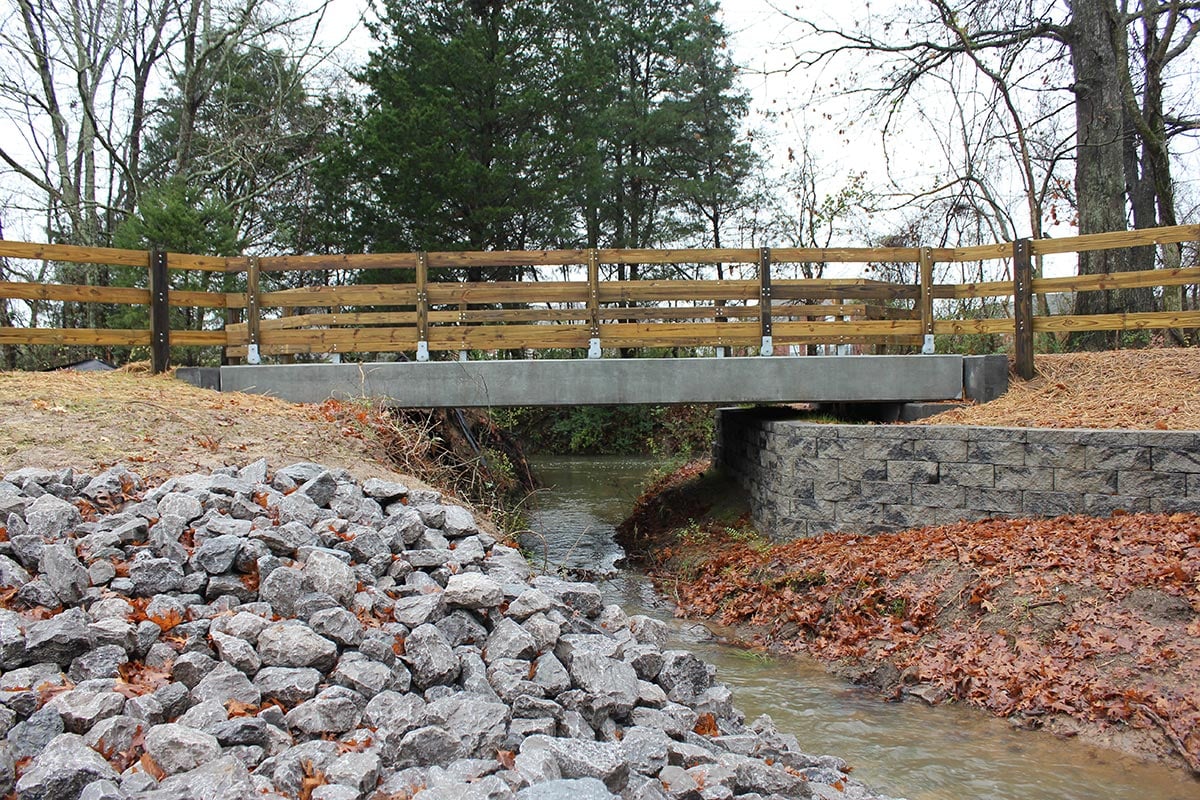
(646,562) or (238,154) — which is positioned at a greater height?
(238,154)

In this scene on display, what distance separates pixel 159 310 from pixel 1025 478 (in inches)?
344

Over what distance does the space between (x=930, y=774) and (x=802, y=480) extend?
4090mm

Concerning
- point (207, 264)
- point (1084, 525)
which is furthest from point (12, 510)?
point (1084, 525)

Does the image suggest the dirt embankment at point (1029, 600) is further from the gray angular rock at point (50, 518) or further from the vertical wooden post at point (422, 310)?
the gray angular rock at point (50, 518)

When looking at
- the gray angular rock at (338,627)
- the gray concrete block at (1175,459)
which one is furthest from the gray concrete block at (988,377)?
the gray angular rock at (338,627)

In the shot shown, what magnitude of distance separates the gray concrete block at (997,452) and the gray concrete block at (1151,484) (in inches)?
29.5

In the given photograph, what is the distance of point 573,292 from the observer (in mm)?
9469

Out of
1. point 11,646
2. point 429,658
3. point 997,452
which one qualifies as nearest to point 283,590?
point 429,658

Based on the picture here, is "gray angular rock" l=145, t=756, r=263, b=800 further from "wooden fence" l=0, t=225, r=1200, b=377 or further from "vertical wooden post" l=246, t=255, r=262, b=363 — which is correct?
"vertical wooden post" l=246, t=255, r=262, b=363

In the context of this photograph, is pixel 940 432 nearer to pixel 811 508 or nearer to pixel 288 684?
pixel 811 508

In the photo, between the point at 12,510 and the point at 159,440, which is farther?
the point at 159,440

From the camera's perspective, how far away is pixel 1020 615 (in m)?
5.98

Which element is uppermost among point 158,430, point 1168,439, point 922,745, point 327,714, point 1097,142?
point 1097,142

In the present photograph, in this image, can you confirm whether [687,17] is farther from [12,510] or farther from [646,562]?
[12,510]
